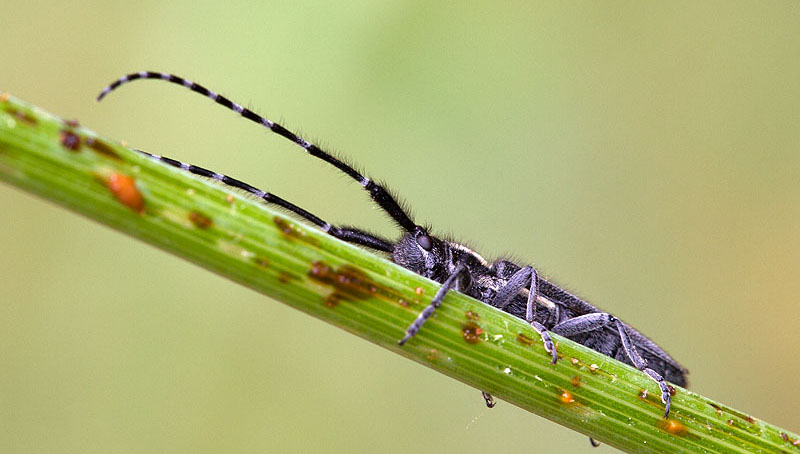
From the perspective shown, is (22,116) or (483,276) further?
(483,276)

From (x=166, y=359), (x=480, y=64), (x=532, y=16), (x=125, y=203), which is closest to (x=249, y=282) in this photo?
(x=125, y=203)

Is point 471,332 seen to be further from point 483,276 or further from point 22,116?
point 22,116

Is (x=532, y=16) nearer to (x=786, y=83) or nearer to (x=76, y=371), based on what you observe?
(x=786, y=83)

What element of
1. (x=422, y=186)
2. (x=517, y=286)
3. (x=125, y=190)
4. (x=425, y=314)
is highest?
(x=422, y=186)

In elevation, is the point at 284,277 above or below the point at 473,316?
below

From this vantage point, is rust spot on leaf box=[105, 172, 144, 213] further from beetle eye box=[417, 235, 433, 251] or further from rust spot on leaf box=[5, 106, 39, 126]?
beetle eye box=[417, 235, 433, 251]

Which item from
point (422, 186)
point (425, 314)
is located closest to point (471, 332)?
point (425, 314)

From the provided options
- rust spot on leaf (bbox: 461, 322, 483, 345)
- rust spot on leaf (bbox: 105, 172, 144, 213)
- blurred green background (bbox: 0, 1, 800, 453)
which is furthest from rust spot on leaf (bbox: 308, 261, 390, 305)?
blurred green background (bbox: 0, 1, 800, 453)
